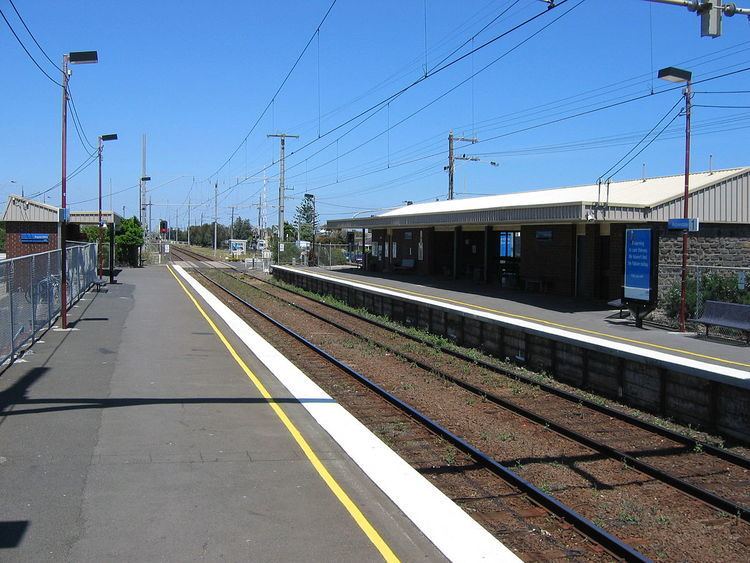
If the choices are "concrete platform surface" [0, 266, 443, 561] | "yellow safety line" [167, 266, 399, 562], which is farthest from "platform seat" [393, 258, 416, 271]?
"concrete platform surface" [0, 266, 443, 561]

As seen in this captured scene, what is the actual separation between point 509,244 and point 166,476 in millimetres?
30159

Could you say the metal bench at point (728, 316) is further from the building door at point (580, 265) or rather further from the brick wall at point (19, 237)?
the brick wall at point (19, 237)

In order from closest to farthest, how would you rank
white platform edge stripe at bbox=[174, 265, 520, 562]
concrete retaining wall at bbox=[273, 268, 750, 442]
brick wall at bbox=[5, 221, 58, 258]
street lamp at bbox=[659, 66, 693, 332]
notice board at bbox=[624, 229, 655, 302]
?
white platform edge stripe at bbox=[174, 265, 520, 562]
concrete retaining wall at bbox=[273, 268, 750, 442]
street lamp at bbox=[659, 66, 693, 332]
notice board at bbox=[624, 229, 655, 302]
brick wall at bbox=[5, 221, 58, 258]

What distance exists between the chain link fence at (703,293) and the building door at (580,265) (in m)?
4.09

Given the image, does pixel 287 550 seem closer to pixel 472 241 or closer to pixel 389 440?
pixel 389 440

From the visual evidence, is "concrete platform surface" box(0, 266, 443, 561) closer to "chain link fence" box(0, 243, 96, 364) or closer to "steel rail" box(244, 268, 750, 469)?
"chain link fence" box(0, 243, 96, 364)

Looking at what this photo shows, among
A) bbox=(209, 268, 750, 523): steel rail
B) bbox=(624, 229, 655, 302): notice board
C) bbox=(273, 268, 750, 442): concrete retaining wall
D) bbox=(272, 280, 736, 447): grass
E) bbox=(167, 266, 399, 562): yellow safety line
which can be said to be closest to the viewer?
bbox=(167, 266, 399, 562): yellow safety line

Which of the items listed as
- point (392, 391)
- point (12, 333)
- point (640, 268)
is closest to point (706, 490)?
point (392, 391)

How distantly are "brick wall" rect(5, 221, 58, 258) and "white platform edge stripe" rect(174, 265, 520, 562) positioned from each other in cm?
2978

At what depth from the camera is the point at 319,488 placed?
6.56m

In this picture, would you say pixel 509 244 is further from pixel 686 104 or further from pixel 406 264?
pixel 686 104

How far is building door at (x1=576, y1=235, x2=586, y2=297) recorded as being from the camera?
26.9m

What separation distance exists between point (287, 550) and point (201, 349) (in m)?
11.1

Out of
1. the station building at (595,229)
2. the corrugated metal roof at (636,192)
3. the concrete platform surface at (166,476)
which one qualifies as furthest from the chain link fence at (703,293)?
the concrete platform surface at (166,476)
